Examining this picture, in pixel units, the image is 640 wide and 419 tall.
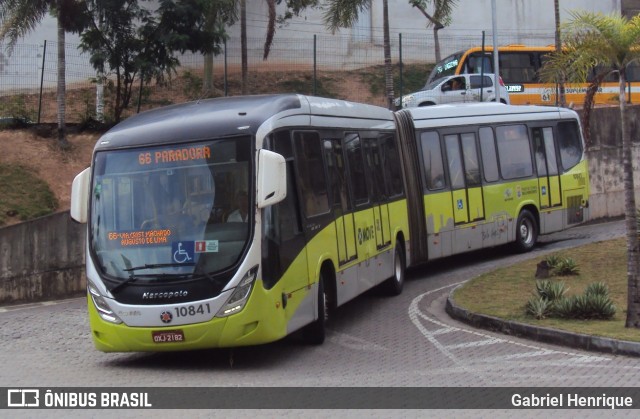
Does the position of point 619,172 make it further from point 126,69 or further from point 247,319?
point 247,319

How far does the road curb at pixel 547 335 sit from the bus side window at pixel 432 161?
4910mm

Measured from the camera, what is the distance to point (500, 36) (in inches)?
1783

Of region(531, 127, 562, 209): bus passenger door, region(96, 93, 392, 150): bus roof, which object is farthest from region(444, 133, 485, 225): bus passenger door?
region(96, 93, 392, 150): bus roof

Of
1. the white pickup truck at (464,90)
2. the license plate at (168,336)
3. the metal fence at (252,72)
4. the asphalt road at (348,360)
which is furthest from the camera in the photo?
the white pickup truck at (464,90)

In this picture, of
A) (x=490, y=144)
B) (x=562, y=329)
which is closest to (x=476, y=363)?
(x=562, y=329)

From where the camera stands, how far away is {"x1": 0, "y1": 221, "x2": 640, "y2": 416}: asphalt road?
9852 mm

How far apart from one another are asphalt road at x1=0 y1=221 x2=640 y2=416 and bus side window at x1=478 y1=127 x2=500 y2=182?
19.3 feet

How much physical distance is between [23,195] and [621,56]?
14.3m

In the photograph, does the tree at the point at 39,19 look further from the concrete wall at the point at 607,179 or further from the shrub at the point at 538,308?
the concrete wall at the point at 607,179

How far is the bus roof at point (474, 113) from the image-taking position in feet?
62.1

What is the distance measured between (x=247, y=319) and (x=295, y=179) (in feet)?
6.98

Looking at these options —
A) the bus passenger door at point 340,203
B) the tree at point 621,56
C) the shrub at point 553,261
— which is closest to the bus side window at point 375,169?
the bus passenger door at point 340,203

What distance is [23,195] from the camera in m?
20.9

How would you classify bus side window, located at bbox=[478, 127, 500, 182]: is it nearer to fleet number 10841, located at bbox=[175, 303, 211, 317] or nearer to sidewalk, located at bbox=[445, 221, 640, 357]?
sidewalk, located at bbox=[445, 221, 640, 357]
